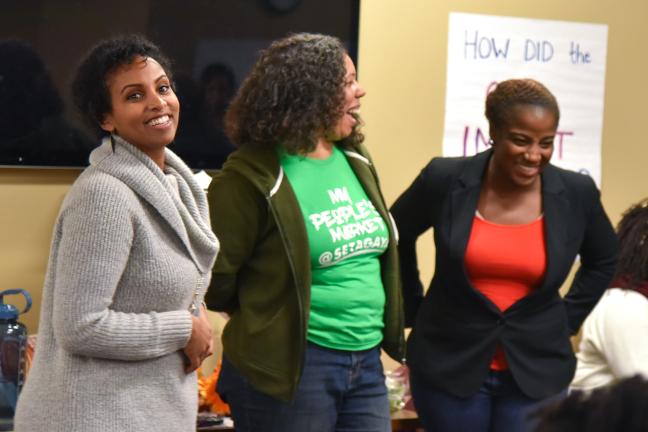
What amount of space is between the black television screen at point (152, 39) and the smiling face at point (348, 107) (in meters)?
0.88

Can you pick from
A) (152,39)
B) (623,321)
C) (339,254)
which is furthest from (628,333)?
(152,39)

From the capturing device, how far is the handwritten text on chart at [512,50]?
362 cm

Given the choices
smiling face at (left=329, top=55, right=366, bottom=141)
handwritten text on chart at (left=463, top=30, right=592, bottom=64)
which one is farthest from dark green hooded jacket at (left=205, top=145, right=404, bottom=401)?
handwritten text on chart at (left=463, top=30, right=592, bottom=64)

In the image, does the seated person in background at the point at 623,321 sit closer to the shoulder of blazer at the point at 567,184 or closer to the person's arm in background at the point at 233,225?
the shoulder of blazer at the point at 567,184

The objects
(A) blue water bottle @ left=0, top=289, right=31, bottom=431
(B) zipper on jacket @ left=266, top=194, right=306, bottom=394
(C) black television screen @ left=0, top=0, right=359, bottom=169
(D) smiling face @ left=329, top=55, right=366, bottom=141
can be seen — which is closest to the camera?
(B) zipper on jacket @ left=266, top=194, right=306, bottom=394

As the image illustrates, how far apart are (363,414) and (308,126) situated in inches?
25.0

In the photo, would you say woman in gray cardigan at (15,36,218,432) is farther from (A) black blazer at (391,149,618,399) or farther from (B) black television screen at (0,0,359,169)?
(B) black television screen at (0,0,359,169)

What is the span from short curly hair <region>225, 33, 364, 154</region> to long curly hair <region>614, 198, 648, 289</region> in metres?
0.98

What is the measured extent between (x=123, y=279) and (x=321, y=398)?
0.61m

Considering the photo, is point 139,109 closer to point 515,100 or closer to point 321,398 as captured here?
point 321,398

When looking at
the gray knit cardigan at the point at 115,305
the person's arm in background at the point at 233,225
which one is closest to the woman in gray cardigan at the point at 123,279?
the gray knit cardigan at the point at 115,305

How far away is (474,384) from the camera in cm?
247

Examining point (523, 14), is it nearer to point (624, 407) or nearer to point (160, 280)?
point (160, 280)

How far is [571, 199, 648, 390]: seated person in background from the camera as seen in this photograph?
2719 mm
